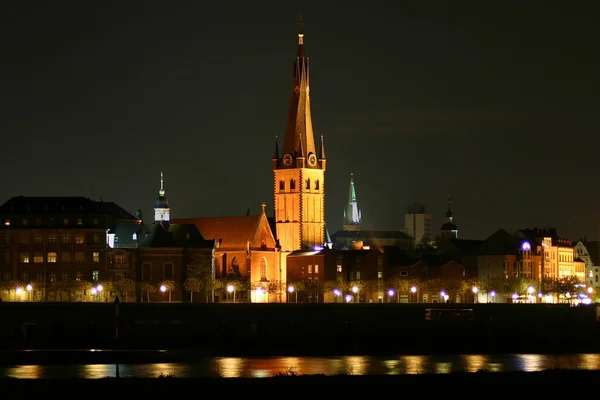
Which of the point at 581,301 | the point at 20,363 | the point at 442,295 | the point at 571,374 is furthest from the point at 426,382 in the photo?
the point at 581,301

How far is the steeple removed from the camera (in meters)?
175

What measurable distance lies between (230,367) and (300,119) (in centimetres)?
10159

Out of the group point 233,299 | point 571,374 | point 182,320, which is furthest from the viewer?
point 233,299

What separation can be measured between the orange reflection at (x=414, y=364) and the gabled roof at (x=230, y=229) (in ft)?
290

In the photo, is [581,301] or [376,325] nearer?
[376,325]

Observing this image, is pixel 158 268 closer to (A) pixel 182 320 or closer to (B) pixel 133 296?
(B) pixel 133 296

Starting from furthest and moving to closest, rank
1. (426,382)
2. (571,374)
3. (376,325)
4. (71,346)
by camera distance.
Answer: (376,325)
(71,346)
(571,374)
(426,382)

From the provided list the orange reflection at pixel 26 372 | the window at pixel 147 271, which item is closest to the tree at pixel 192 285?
the window at pixel 147 271

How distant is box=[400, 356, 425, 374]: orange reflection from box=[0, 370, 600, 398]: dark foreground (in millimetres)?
7487

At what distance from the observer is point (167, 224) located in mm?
167750

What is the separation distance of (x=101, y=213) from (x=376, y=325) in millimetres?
55606

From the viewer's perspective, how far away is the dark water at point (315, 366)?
71.5 metres

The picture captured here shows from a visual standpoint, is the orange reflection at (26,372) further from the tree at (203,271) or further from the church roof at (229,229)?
the church roof at (229,229)

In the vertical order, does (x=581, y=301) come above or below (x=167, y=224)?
below
